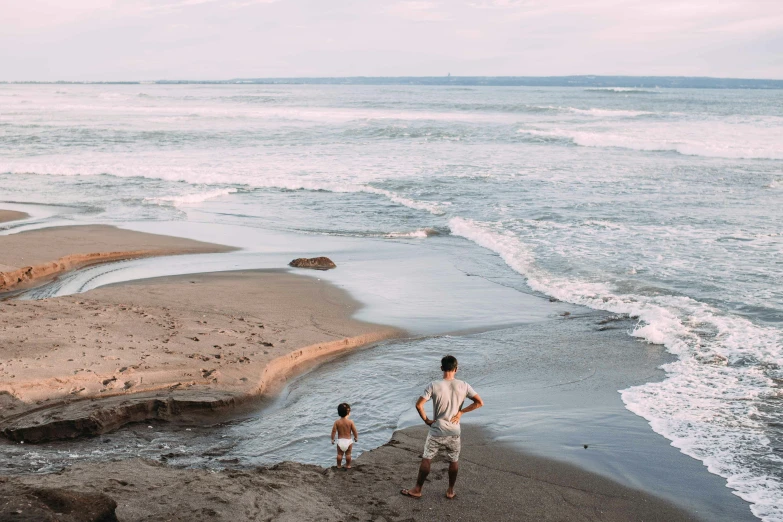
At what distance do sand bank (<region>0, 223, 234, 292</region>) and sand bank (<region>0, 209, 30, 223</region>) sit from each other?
6.61ft

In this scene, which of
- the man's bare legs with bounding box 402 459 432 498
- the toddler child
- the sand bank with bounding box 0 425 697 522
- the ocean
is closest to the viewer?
the sand bank with bounding box 0 425 697 522

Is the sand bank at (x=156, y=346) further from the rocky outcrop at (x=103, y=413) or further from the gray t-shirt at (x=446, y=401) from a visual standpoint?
the gray t-shirt at (x=446, y=401)

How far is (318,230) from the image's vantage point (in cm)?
1861

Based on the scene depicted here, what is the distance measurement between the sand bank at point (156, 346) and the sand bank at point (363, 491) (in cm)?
147

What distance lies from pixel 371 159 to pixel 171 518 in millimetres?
28720

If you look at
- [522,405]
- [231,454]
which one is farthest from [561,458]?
[231,454]

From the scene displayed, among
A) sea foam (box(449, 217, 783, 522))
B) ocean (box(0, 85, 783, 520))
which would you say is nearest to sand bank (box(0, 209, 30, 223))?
ocean (box(0, 85, 783, 520))

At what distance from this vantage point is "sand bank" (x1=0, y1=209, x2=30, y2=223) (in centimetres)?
1828

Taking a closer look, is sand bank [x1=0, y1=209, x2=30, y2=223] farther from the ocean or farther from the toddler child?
the toddler child

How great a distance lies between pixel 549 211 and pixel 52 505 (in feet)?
56.8

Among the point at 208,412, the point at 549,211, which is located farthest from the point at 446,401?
the point at 549,211

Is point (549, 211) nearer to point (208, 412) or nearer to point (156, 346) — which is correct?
point (156, 346)

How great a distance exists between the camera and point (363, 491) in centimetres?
600

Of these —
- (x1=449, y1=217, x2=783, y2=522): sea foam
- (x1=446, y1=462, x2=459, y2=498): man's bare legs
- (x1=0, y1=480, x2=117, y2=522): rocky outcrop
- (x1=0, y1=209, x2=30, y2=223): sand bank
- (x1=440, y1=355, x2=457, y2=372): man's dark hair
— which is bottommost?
(x1=449, y1=217, x2=783, y2=522): sea foam
